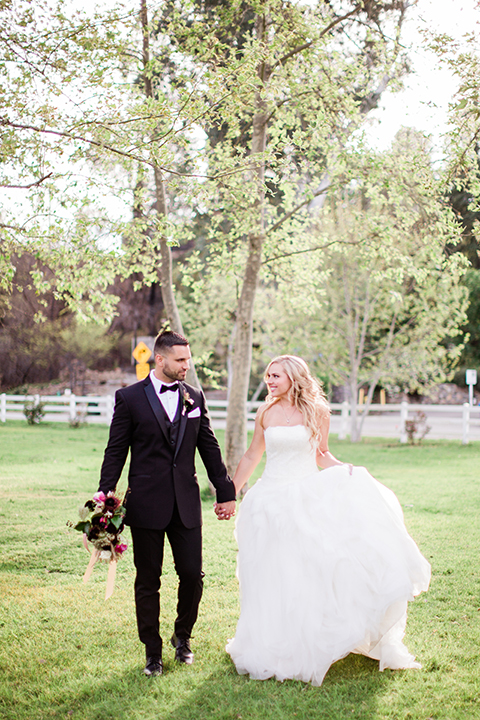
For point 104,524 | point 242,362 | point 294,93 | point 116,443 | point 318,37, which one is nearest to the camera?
point 104,524

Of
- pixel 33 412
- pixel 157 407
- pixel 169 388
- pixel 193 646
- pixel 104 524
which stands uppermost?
pixel 169 388

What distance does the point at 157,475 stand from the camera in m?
4.06

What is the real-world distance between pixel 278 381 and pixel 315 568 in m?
1.30

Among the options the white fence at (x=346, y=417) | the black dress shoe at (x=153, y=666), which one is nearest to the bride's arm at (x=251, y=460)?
the black dress shoe at (x=153, y=666)

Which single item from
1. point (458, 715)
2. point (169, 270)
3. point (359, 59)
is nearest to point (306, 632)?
point (458, 715)

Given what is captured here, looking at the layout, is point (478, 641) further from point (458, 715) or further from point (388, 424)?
point (388, 424)

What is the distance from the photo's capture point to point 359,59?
9.91 meters

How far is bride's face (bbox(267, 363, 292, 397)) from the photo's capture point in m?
4.61

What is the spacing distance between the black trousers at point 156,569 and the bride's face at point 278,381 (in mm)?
1093

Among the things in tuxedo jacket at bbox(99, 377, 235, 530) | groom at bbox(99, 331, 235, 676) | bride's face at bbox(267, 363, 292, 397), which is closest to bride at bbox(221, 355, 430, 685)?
bride's face at bbox(267, 363, 292, 397)

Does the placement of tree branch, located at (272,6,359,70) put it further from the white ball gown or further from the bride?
the white ball gown

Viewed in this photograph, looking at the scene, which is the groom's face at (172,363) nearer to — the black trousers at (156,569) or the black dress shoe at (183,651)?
the black trousers at (156,569)

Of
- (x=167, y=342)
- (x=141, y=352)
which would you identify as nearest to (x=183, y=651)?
(x=167, y=342)

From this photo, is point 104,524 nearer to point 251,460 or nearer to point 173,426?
point 173,426
